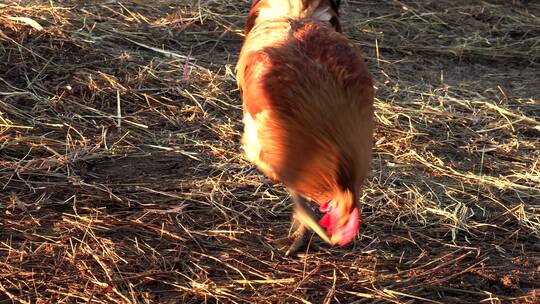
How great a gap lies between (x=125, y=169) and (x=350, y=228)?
1634mm

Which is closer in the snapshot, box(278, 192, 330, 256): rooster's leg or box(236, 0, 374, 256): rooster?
box(236, 0, 374, 256): rooster

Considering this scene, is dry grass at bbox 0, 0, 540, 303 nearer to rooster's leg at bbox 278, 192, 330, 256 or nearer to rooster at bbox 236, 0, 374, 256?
rooster's leg at bbox 278, 192, 330, 256

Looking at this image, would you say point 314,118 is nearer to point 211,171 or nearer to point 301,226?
point 301,226

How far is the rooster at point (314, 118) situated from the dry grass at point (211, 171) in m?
0.44

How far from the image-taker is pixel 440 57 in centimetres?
615

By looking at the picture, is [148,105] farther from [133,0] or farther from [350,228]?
[350,228]

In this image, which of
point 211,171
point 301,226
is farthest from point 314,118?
point 211,171

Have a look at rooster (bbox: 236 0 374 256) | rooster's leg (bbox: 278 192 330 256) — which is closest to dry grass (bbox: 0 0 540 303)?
rooster's leg (bbox: 278 192 330 256)

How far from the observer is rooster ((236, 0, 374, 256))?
9.82 ft

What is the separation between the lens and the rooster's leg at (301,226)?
346cm

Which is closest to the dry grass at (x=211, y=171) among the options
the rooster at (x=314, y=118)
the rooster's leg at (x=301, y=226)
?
the rooster's leg at (x=301, y=226)

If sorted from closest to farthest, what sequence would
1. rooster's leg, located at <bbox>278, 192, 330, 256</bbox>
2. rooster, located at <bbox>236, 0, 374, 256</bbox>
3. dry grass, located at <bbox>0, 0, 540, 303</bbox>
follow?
rooster, located at <bbox>236, 0, 374, 256</bbox> < dry grass, located at <bbox>0, 0, 540, 303</bbox> < rooster's leg, located at <bbox>278, 192, 330, 256</bbox>

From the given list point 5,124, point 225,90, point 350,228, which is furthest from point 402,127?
point 5,124

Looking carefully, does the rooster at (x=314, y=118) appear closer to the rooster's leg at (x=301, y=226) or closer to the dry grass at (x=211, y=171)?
the rooster's leg at (x=301, y=226)
